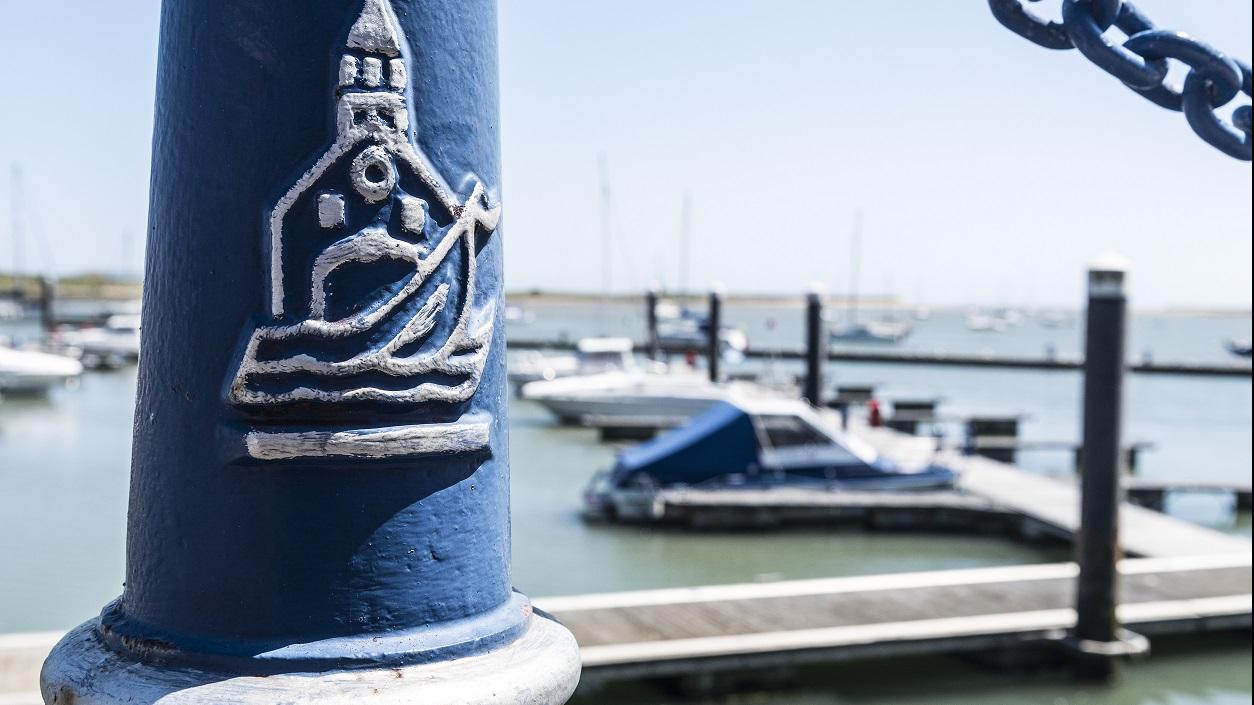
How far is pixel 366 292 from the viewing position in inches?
74.7

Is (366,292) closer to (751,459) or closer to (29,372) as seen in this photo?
(751,459)

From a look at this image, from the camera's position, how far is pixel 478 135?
2.08 metres

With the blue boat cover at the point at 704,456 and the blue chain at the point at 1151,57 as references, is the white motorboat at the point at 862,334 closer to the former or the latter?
the blue boat cover at the point at 704,456

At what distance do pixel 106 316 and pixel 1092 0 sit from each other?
78691mm

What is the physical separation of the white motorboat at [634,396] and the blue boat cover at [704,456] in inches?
387

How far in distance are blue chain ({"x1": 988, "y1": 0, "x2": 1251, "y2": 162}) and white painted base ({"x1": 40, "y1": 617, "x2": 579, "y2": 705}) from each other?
5.61ft

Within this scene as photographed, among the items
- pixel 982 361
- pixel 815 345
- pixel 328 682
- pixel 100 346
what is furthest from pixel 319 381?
pixel 982 361

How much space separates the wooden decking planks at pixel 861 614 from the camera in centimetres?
955

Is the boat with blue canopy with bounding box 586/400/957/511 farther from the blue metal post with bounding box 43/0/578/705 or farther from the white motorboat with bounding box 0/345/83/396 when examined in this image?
the white motorboat with bounding box 0/345/83/396

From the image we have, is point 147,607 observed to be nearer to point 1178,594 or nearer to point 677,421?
point 1178,594

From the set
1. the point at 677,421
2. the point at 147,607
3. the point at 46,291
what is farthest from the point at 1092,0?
the point at 46,291

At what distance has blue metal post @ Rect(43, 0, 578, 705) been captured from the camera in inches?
73.4

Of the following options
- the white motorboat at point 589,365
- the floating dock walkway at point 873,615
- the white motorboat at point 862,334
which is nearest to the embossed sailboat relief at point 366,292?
the floating dock walkway at point 873,615

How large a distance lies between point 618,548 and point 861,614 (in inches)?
286
